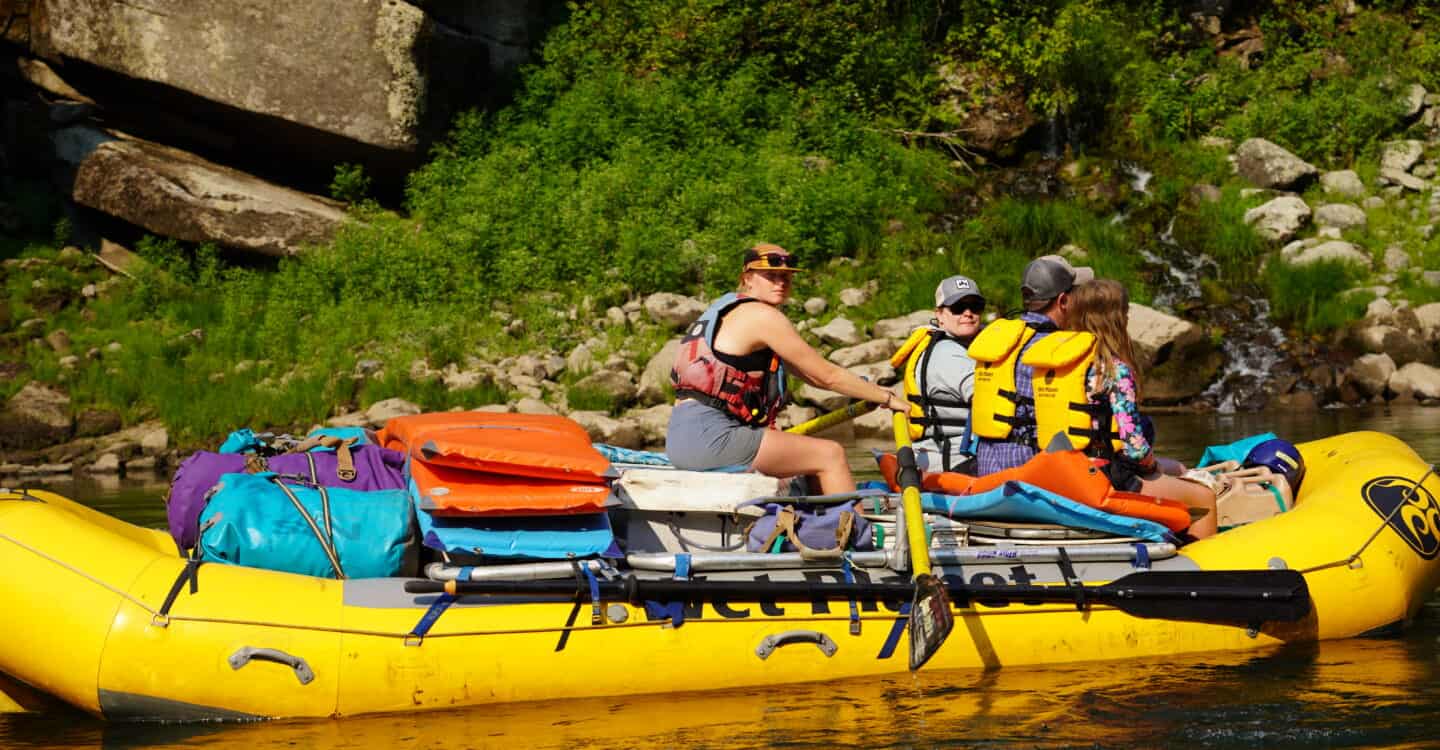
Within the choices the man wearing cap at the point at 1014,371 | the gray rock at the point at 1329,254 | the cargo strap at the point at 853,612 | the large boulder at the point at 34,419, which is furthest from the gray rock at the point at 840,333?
the cargo strap at the point at 853,612

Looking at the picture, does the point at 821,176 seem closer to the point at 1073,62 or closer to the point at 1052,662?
the point at 1073,62

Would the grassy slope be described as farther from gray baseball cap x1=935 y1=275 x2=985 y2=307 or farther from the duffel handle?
the duffel handle

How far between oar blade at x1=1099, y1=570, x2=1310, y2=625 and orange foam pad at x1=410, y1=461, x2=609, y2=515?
80.5 inches

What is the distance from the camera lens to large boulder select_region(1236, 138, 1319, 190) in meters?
17.3

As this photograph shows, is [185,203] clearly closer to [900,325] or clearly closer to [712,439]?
[900,325]

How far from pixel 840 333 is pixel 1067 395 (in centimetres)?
862

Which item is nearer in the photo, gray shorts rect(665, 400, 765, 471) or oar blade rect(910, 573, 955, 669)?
oar blade rect(910, 573, 955, 669)

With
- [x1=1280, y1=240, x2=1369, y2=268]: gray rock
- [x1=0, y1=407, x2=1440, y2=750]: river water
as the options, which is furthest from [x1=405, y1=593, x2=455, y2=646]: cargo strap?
[x1=1280, y1=240, x2=1369, y2=268]: gray rock

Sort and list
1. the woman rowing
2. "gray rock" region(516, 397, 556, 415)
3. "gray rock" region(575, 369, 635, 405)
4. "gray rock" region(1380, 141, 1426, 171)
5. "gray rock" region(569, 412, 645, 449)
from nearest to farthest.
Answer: the woman rowing, "gray rock" region(569, 412, 645, 449), "gray rock" region(516, 397, 556, 415), "gray rock" region(575, 369, 635, 405), "gray rock" region(1380, 141, 1426, 171)

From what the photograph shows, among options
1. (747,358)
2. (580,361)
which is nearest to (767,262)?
(747,358)

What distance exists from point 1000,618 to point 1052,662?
26 centimetres

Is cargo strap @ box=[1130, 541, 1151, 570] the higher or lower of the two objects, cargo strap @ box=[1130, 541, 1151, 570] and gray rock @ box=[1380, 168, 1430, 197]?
the lower

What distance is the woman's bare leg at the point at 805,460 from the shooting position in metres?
6.01

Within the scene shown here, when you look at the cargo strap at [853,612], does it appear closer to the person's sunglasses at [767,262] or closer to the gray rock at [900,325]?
the person's sunglasses at [767,262]
